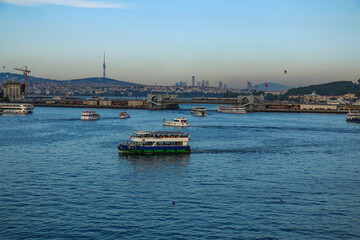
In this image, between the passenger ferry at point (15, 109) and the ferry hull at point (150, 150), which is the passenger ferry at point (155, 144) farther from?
the passenger ferry at point (15, 109)

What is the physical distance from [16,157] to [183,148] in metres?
15.8

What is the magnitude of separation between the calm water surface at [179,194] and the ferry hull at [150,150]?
124 centimetres

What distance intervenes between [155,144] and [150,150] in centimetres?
A: 83

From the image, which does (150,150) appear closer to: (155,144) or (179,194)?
(155,144)

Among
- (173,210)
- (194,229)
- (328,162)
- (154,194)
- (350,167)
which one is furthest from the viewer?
(328,162)

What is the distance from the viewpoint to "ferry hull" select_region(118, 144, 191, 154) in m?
41.0

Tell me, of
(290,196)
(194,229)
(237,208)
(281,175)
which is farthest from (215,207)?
(281,175)

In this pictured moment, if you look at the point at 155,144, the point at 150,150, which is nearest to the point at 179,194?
the point at 150,150

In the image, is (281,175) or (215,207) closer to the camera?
(215,207)

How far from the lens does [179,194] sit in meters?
26.7

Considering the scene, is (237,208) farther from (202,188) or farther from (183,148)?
(183,148)

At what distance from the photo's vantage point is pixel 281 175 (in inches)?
1299

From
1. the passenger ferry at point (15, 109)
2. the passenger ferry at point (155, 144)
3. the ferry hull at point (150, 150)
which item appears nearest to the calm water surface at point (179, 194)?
the ferry hull at point (150, 150)

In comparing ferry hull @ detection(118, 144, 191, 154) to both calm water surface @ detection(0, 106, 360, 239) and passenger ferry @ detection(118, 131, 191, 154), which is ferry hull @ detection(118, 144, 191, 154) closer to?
passenger ferry @ detection(118, 131, 191, 154)
